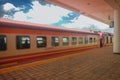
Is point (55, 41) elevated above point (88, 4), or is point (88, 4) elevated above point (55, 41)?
point (88, 4)

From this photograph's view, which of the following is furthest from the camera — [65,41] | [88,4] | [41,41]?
[88,4]

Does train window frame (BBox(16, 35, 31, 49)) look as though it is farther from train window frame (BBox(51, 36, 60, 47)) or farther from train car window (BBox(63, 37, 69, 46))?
train car window (BBox(63, 37, 69, 46))

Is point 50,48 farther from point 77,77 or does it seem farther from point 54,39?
point 77,77

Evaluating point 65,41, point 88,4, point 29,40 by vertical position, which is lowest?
point 65,41

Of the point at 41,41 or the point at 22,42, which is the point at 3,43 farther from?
the point at 41,41

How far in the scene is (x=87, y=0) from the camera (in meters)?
11.9

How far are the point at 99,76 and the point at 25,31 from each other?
14.7ft

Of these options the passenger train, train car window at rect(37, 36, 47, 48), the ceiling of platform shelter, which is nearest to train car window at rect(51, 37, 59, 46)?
the passenger train

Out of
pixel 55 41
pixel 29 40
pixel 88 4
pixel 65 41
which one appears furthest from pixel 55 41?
pixel 88 4

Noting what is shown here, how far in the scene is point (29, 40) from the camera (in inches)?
328

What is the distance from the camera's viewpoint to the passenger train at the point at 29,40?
7.01m

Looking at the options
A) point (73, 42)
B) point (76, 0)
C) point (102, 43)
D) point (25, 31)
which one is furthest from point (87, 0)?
point (102, 43)

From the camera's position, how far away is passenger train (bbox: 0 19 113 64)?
701 centimetres

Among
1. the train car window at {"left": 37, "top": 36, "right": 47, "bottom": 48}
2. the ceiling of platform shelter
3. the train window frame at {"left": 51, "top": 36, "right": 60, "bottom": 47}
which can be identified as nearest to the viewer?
the train car window at {"left": 37, "top": 36, "right": 47, "bottom": 48}
